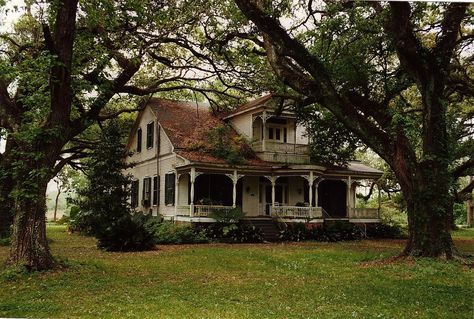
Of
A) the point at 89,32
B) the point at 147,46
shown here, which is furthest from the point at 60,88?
the point at 147,46

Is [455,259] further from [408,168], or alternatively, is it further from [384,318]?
[384,318]

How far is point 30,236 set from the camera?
31.8 ft

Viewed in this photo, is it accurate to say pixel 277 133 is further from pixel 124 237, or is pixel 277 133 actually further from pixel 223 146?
pixel 124 237

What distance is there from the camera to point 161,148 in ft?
74.5

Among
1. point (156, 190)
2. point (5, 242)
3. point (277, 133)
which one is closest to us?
point (5, 242)

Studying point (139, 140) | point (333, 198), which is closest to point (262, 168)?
point (333, 198)

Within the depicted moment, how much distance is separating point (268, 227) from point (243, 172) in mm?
2709

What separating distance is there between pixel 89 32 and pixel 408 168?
29.6 feet

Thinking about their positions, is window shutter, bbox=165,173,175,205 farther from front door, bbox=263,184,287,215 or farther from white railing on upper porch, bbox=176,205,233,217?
front door, bbox=263,184,287,215

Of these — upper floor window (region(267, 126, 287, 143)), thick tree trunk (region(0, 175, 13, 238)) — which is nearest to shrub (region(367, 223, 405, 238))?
upper floor window (region(267, 126, 287, 143))

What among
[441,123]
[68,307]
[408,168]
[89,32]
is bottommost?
[68,307]

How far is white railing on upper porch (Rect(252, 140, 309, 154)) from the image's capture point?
21.9 m

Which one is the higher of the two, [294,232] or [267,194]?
[267,194]

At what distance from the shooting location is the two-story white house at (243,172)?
20.2 meters
